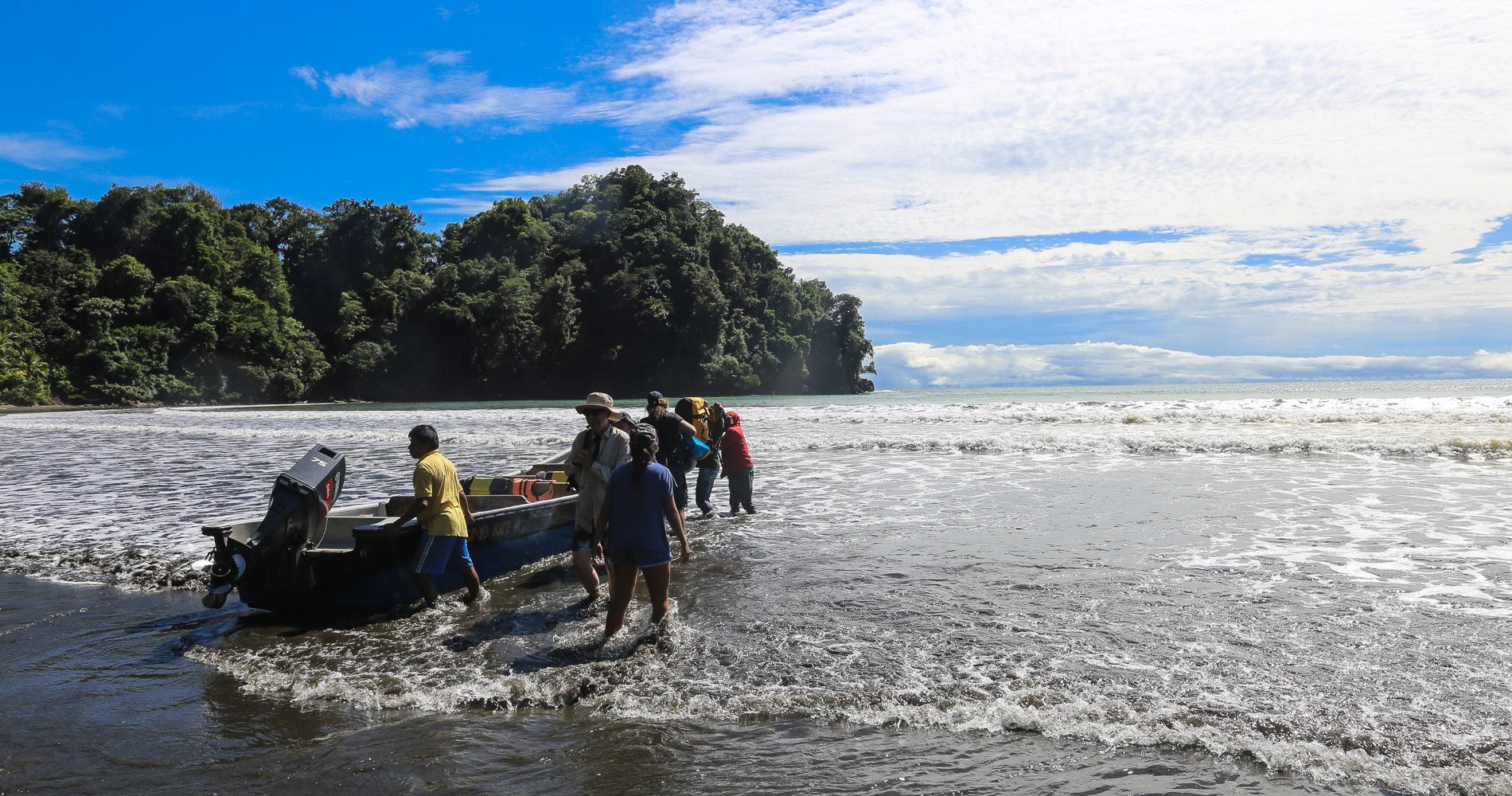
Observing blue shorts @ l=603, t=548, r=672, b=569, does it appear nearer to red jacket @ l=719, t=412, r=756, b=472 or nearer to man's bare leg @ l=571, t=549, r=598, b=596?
man's bare leg @ l=571, t=549, r=598, b=596

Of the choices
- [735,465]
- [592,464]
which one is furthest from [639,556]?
[735,465]

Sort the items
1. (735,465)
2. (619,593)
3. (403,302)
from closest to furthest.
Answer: (619,593) → (735,465) → (403,302)

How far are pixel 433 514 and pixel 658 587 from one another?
1.94m

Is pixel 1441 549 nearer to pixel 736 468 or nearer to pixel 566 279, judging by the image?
pixel 736 468

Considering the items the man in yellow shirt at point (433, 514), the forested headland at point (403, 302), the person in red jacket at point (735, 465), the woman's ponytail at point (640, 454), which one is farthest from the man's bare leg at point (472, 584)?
the forested headland at point (403, 302)

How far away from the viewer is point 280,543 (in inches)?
236

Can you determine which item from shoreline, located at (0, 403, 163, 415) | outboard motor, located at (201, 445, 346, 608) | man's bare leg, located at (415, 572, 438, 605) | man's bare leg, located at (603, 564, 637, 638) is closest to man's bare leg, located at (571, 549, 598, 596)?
man's bare leg, located at (603, 564, 637, 638)

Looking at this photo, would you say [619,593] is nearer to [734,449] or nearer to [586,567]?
[586,567]

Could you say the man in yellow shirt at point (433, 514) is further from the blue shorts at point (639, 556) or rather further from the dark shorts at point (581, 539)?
the blue shorts at point (639, 556)

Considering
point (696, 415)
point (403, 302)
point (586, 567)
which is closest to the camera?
point (586, 567)

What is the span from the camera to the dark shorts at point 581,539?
259 inches

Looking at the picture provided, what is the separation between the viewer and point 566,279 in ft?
209

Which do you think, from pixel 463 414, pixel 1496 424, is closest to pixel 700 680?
pixel 1496 424

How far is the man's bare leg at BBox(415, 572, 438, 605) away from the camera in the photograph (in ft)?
21.2
